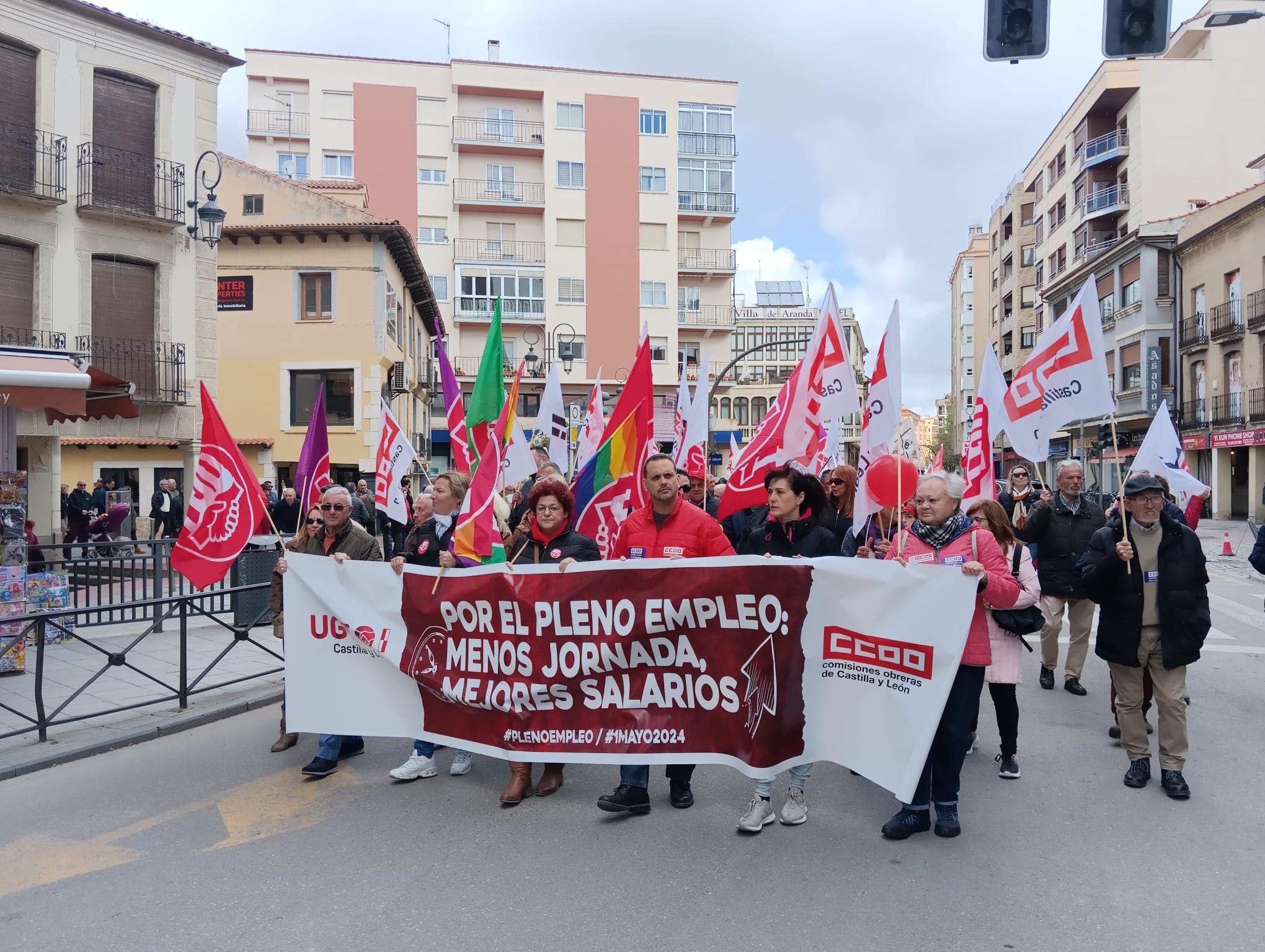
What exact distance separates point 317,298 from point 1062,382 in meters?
25.8

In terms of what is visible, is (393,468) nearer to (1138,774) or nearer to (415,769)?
(415,769)

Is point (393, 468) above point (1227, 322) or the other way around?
the other way around

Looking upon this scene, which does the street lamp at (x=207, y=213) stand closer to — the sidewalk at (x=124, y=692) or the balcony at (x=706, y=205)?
the sidewalk at (x=124, y=692)

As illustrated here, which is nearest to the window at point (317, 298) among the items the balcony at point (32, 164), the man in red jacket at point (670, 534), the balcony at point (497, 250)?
the balcony at point (32, 164)

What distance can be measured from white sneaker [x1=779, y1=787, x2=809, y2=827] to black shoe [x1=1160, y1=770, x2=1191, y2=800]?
2.05m

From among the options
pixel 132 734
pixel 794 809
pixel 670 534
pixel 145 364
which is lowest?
pixel 132 734

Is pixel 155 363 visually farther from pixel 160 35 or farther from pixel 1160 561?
pixel 1160 561

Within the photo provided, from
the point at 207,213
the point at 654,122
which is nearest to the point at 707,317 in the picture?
the point at 654,122

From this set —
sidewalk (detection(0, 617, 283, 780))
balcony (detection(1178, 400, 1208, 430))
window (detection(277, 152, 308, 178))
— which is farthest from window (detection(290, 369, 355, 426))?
balcony (detection(1178, 400, 1208, 430))

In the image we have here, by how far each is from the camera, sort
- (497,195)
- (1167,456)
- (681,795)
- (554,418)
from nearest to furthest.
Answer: (681,795) < (1167,456) < (554,418) < (497,195)

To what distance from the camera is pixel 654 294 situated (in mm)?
46719

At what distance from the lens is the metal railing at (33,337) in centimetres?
1641

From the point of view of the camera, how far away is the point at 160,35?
1814 cm

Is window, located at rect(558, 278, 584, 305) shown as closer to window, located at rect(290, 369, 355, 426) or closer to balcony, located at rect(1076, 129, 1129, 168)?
window, located at rect(290, 369, 355, 426)
